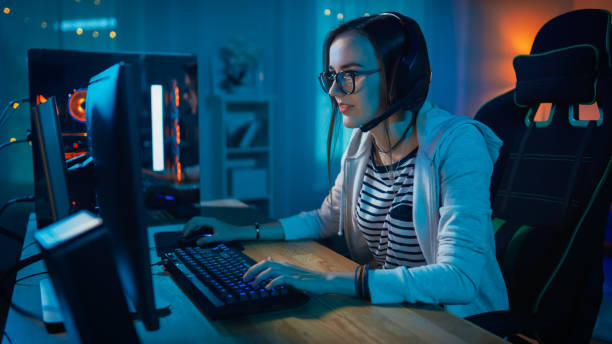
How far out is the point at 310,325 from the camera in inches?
28.5

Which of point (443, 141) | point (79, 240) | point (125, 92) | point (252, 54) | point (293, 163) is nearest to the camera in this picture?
point (79, 240)

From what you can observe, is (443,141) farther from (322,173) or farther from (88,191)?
(322,173)

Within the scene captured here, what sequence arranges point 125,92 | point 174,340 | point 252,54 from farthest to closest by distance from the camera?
point 252,54 < point 174,340 < point 125,92

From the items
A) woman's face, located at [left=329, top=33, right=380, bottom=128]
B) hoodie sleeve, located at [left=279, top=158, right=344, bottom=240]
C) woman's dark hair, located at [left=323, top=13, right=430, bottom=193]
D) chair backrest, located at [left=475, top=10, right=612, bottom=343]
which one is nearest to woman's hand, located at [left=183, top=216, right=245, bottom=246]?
hoodie sleeve, located at [left=279, top=158, right=344, bottom=240]

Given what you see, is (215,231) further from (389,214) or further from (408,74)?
(408,74)

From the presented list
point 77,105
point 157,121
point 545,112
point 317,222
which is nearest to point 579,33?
point 545,112

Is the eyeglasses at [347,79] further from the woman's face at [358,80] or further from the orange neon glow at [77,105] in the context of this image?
the orange neon glow at [77,105]

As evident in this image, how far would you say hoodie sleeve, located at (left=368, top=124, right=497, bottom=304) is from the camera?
0.82 metres

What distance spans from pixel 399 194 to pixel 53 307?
0.79 meters

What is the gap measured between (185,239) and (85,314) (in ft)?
2.61

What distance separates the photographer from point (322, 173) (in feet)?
12.7

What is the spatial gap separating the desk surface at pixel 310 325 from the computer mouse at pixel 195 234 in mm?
292

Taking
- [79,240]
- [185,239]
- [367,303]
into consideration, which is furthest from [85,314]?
[185,239]

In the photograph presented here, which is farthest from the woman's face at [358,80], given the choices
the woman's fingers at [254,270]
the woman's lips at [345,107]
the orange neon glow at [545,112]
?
the orange neon glow at [545,112]
